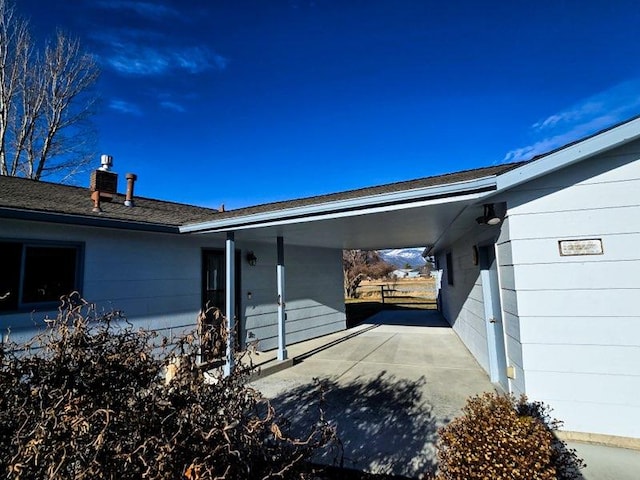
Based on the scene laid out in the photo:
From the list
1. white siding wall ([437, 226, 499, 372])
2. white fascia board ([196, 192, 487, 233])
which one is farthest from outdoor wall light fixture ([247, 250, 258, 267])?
white siding wall ([437, 226, 499, 372])

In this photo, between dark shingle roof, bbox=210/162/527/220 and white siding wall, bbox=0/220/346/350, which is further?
white siding wall, bbox=0/220/346/350

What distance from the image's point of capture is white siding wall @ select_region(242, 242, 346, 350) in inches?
317

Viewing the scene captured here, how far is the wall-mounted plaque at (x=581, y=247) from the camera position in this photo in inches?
139

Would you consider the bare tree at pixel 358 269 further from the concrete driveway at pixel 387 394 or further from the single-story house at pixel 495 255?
the single-story house at pixel 495 255

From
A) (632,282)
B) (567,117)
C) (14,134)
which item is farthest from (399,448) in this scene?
(14,134)

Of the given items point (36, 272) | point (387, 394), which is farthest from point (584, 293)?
point (36, 272)

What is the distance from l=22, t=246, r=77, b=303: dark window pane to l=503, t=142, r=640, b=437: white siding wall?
622 cm

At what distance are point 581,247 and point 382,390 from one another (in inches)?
133

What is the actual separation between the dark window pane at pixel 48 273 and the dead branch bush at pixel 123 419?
11.5 ft

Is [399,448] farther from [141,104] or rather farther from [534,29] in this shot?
[141,104]

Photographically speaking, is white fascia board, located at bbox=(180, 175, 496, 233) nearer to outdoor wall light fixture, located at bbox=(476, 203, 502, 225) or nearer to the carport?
the carport

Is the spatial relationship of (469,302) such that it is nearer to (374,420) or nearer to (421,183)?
(421,183)

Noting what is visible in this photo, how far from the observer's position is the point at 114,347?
6.15ft

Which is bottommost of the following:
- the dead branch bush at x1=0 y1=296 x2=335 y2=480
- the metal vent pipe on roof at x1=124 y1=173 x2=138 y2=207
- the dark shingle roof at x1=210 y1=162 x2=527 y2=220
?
the dead branch bush at x1=0 y1=296 x2=335 y2=480
